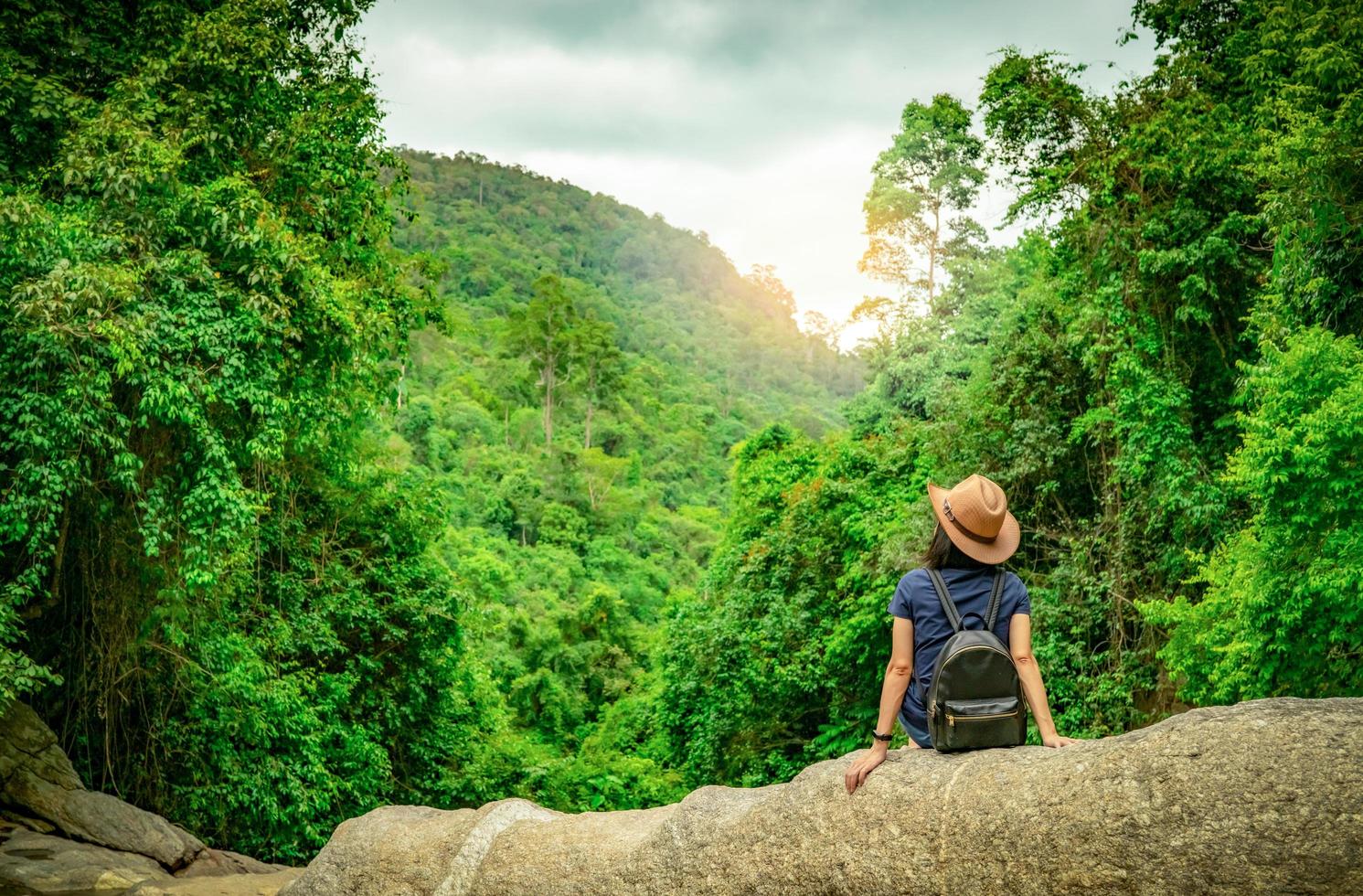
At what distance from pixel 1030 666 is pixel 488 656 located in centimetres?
2166

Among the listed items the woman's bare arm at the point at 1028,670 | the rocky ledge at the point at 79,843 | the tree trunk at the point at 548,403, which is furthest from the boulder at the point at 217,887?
the tree trunk at the point at 548,403

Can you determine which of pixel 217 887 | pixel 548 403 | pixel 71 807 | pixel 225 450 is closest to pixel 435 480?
pixel 225 450

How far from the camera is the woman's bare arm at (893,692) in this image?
3.50 metres

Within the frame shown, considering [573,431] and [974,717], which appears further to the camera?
[573,431]

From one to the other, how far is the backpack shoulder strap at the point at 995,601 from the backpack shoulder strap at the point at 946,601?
10 centimetres

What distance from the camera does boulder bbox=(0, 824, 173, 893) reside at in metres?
6.38

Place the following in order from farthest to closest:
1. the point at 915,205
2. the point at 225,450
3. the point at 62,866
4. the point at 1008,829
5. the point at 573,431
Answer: the point at 573,431 < the point at 915,205 < the point at 225,450 < the point at 62,866 < the point at 1008,829

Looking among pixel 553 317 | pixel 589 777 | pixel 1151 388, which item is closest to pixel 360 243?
pixel 589 777

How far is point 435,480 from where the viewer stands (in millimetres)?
15609

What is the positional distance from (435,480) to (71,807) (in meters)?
8.00

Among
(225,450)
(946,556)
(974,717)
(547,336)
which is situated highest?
(547,336)

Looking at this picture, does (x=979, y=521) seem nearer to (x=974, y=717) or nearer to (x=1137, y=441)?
(x=974, y=717)

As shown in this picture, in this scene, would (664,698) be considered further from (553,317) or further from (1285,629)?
(553,317)

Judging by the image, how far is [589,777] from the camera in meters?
15.8
